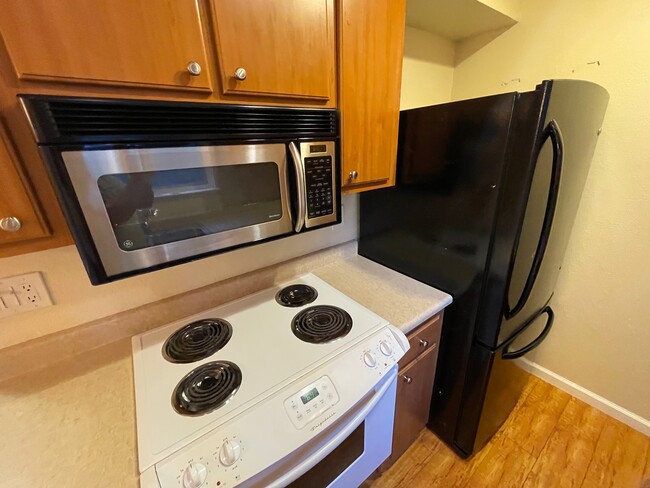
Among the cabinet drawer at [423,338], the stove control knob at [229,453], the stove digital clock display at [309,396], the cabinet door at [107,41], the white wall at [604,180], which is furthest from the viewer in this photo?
the white wall at [604,180]

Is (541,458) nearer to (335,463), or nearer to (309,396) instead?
(335,463)

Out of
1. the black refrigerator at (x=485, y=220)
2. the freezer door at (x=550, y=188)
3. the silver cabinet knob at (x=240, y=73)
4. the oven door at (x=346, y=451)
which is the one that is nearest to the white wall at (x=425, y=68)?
the black refrigerator at (x=485, y=220)

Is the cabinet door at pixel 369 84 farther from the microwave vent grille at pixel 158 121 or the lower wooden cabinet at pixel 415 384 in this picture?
the lower wooden cabinet at pixel 415 384

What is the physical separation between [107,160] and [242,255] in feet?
2.25

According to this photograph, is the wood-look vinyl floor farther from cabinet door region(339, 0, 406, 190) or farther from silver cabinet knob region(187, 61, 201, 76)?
silver cabinet knob region(187, 61, 201, 76)

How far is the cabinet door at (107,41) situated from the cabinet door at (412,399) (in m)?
1.17

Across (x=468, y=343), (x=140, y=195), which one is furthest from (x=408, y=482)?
(x=140, y=195)

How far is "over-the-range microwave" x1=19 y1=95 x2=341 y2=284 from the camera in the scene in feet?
1.62

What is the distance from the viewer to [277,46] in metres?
0.68

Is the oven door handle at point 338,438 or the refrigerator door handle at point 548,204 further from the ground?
the refrigerator door handle at point 548,204

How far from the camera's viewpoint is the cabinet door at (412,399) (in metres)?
1.09

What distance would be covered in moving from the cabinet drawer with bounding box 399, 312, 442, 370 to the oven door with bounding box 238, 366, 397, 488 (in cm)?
17

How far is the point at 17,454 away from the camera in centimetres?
62

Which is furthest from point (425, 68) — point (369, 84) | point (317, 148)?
point (317, 148)
